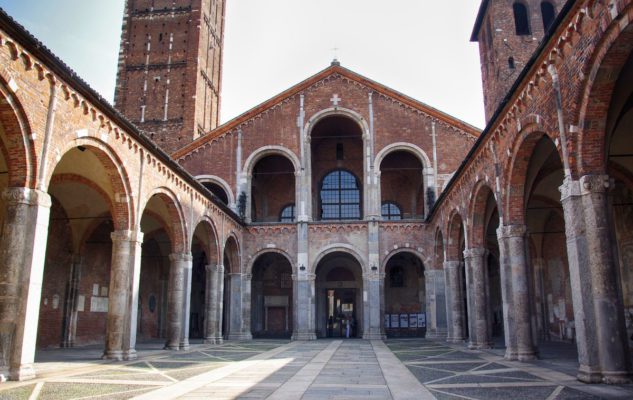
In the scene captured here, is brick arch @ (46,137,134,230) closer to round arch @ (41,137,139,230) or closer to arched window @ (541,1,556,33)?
round arch @ (41,137,139,230)

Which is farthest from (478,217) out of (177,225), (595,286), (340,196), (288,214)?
(288,214)

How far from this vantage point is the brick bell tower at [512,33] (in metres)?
30.1

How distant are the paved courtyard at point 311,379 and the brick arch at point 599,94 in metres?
3.97

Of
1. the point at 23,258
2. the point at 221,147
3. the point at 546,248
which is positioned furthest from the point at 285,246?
the point at 23,258

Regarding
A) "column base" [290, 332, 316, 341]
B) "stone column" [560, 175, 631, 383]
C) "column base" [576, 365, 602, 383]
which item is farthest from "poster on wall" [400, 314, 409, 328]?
"column base" [576, 365, 602, 383]

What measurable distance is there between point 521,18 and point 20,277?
3012 centimetres

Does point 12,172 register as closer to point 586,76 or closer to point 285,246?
point 586,76

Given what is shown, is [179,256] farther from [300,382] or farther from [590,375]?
[590,375]

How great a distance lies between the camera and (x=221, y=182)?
29.4 meters

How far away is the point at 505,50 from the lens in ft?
99.2

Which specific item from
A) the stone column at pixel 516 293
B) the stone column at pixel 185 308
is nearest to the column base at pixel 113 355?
the stone column at pixel 185 308

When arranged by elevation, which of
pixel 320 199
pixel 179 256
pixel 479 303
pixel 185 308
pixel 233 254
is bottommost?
pixel 185 308

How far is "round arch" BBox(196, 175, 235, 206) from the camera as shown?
29091mm

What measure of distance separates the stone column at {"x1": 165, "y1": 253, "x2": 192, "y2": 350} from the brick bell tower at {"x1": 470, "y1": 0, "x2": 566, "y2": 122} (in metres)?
Answer: 20.1
